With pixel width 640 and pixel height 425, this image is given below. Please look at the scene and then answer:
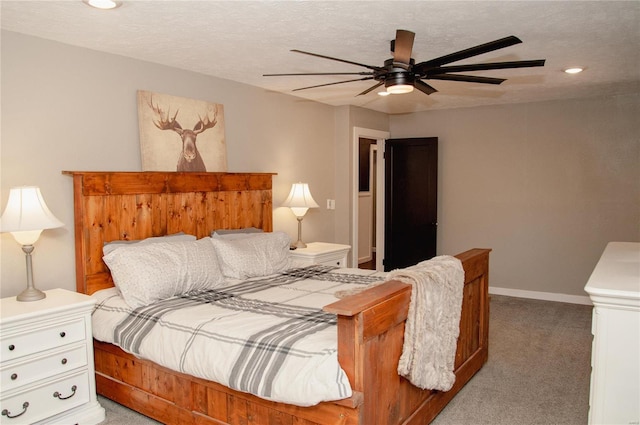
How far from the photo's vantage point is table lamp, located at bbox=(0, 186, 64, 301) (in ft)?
8.83

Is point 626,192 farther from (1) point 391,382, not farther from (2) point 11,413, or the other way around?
(2) point 11,413

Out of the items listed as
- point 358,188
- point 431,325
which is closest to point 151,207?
point 431,325

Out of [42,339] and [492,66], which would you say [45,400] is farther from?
[492,66]

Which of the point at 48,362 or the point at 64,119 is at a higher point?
the point at 64,119

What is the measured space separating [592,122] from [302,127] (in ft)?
10.8

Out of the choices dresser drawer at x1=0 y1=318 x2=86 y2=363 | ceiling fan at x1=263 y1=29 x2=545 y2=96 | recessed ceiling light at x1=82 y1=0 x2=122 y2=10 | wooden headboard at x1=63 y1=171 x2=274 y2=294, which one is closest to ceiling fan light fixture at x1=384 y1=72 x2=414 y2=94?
ceiling fan at x1=263 y1=29 x2=545 y2=96

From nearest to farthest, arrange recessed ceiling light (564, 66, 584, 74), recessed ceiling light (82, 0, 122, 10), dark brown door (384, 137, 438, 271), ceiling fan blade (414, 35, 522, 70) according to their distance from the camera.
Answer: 1. ceiling fan blade (414, 35, 522, 70)
2. recessed ceiling light (82, 0, 122, 10)
3. recessed ceiling light (564, 66, 584, 74)
4. dark brown door (384, 137, 438, 271)

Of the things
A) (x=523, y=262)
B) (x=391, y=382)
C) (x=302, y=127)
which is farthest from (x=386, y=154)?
(x=391, y=382)

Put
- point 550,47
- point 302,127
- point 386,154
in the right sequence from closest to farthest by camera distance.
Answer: point 550,47 → point 302,127 → point 386,154

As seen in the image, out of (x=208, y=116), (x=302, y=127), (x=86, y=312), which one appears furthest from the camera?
(x=302, y=127)

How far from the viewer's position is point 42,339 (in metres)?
2.67

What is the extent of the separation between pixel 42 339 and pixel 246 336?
3.99 feet

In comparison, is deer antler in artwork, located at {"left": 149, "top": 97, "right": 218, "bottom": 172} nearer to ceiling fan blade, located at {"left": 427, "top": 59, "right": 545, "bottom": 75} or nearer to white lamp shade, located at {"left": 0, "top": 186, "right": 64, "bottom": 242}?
white lamp shade, located at {"left": 0, "top": 186, "right": 64, "bottom": 242}

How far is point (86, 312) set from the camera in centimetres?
285
